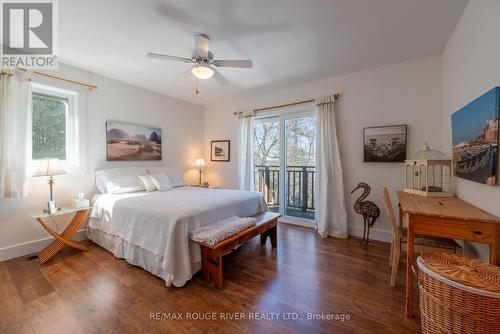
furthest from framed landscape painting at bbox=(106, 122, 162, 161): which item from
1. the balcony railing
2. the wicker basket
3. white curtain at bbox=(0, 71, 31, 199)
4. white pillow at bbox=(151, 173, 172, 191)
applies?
the wicker basket

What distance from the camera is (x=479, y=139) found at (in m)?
1.51

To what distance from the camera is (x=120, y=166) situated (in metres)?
3.48

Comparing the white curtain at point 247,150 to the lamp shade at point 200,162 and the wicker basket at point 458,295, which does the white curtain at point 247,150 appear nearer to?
the lamp shade at point 200,162

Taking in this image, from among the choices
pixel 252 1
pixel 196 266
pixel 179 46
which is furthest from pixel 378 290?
pixel 179 46

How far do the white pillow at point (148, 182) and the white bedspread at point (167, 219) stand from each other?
21.2 inches

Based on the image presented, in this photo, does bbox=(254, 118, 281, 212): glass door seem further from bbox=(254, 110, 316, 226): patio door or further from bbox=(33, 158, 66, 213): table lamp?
bbox=(33, 158, 66, 213): table lamp

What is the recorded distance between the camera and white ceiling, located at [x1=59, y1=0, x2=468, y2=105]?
1792 mm

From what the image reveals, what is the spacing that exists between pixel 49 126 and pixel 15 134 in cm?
49

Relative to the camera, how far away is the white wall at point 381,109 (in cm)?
266

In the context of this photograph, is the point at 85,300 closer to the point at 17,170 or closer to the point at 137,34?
the point at 17,170

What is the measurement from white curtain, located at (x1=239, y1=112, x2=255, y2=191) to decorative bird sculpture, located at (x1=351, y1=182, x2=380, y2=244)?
1.95m

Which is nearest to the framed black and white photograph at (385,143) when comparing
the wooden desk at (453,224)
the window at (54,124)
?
the wooden desk at (453,224)

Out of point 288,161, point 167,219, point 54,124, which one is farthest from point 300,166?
point 54,124

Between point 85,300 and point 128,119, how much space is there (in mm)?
2786
